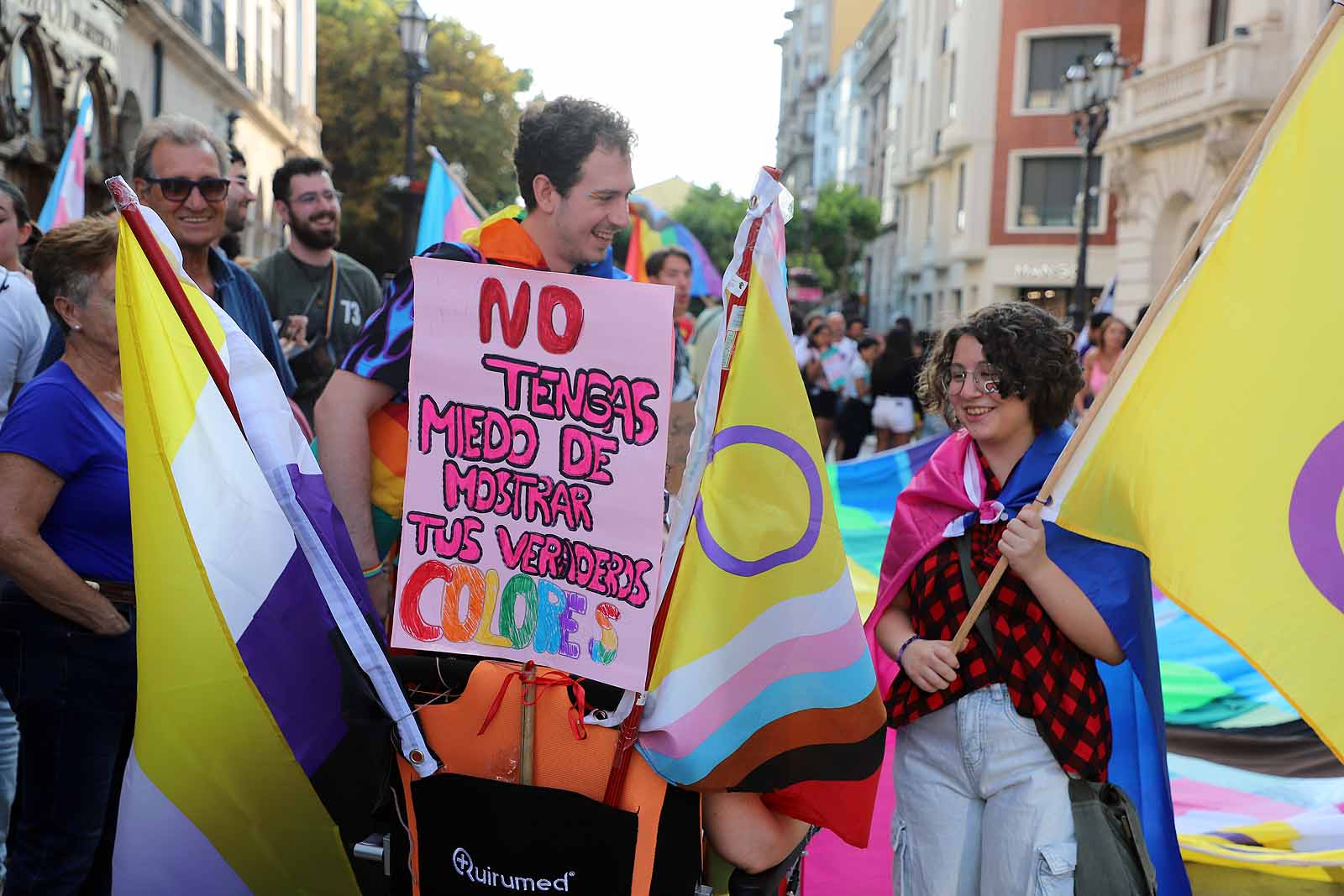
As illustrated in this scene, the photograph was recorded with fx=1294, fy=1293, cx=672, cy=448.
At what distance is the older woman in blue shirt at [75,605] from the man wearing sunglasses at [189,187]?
2.16ft

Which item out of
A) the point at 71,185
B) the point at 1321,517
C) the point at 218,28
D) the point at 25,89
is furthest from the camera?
the point at 218,28

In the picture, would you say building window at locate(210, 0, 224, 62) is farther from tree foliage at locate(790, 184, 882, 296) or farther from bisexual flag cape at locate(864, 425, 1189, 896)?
tree foliage at locate(790, 184, 882, 296)

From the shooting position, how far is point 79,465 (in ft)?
9.30

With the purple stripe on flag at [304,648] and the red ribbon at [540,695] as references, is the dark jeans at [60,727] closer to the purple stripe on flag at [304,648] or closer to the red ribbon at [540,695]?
the purple stripe on flag at [304,648]

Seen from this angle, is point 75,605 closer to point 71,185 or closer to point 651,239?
point 71,185

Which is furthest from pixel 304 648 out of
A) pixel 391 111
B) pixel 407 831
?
pixel 391 111

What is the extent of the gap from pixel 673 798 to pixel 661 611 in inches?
12.8

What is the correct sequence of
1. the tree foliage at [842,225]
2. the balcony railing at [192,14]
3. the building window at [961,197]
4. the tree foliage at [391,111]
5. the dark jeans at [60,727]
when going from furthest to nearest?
the tree foliage at [842,225]
the building window at [961,197]
the tree foliage at [391,111]
the balcony railing at [192,14]
the dark jeans at [60,727]

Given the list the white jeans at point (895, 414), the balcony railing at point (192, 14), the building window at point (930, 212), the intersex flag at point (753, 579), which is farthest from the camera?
the building window at point (930, 212)

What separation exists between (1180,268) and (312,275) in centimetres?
369

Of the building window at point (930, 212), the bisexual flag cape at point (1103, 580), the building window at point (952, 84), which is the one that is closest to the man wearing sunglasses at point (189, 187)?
the bisexual flag cape at point (1103, 580)

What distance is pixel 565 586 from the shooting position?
226 centimetres

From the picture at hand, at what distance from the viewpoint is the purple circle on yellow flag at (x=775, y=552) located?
7.09 feet

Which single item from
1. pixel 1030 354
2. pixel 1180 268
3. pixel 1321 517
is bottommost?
pixel 1321 517
